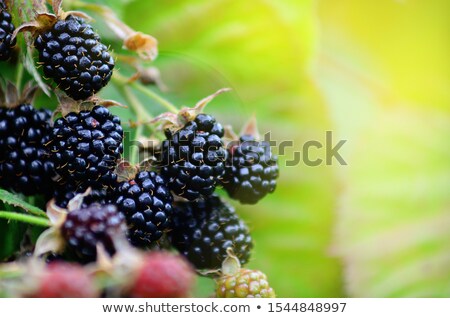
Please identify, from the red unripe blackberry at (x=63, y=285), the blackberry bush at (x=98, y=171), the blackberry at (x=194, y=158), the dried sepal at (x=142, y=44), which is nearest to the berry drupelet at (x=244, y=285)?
the blackberry bush at (x=98, y=171)

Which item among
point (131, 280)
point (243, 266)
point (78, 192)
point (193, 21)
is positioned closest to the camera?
point (131, 280)

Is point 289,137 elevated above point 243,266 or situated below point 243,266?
above

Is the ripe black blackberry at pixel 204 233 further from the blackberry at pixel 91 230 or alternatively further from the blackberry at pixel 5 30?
the blackberry at pixel 5 30

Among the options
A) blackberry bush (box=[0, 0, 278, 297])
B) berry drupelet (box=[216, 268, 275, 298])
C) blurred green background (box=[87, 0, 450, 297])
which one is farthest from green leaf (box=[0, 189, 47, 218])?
blurred green background (box=[87, 0, 450, 297])

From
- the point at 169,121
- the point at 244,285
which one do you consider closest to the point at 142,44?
the point at 169,121

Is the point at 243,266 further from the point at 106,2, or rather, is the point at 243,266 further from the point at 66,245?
the point at 106,2

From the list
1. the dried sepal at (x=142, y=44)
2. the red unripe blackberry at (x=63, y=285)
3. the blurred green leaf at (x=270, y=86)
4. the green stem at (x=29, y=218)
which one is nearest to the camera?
the red unripe blackberry at (x=63, y=285)

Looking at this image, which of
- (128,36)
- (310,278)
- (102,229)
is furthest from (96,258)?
(310,278)
